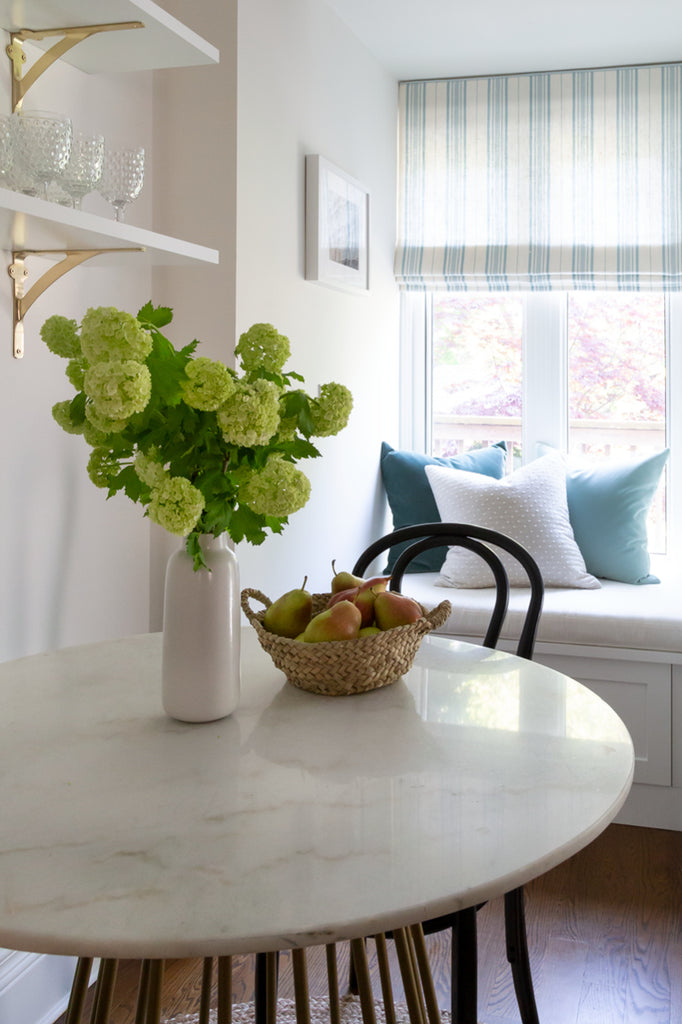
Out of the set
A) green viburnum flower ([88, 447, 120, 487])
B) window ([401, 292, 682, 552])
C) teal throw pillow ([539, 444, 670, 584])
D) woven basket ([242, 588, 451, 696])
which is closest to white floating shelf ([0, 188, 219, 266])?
green viburnum flower ([88, 447, 120, 487])

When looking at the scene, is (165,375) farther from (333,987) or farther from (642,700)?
(642,700)

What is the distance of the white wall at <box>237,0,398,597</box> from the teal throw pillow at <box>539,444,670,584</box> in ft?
2.56

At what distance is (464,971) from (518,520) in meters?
2.14

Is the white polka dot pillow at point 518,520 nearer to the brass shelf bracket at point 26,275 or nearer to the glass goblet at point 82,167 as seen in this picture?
the brass shelf bracket at point 26,275

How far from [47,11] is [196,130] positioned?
742mm

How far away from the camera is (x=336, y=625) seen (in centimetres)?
137

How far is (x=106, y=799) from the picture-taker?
1.01 meters

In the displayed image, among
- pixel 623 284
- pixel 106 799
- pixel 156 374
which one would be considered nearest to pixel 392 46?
pixel 623 284

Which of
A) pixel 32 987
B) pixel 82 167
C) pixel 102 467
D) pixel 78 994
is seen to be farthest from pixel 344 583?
pixel 32 987

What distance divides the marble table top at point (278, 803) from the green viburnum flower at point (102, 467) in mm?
307

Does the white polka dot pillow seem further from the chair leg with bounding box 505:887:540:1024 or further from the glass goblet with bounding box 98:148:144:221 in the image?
the glass goblet with bounding box 98:148:144:221

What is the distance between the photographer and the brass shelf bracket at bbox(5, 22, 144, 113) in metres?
1.81

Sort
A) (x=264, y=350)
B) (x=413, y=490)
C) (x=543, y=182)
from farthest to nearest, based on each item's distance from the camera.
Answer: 1. (x=543, y=182)
2. (x=413, y=490)
3. (x=264, y=350)

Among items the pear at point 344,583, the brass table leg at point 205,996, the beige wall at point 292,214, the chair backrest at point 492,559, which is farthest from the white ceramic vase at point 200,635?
the beige wall at point 292,214
